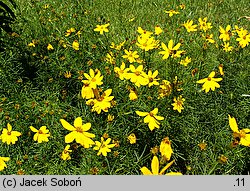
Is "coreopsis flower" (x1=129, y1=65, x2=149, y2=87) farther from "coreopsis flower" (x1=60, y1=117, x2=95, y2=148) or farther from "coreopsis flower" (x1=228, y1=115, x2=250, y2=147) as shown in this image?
"coreopsis flower" (x1=228, y1=115, x2=250, y2=147)

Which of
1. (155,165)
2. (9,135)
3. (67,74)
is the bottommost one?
(155,165)

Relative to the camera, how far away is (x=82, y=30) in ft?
8.26

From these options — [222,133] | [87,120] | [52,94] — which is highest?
[52,94]

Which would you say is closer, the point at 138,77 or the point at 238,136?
the point at 238,136

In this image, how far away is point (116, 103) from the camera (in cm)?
190

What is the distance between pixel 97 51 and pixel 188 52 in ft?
2.00

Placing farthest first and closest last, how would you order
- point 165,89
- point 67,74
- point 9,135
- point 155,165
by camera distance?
point 67,74 → point 165,89 → point 9,135 → point 155,165

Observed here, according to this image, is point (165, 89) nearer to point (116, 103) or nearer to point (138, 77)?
point (138, 77)

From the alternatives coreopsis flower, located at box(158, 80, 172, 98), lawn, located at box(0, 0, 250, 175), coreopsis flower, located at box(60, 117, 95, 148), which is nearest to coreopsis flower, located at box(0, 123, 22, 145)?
lawn, located at box(0, 0, 250, 175)

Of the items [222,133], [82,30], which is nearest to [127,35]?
[82,30]

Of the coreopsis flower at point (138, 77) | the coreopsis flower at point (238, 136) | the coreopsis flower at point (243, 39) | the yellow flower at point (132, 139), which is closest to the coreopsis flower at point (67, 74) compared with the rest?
the coreopsis flower at point (138, 77)

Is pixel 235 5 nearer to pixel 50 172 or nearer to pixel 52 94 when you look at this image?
pixel 52 94

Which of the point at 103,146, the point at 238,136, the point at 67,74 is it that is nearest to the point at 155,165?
the point at 238,136

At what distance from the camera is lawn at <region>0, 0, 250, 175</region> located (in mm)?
1688
